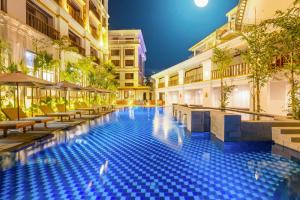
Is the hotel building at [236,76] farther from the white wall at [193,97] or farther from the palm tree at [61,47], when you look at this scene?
the palm tree at [61,47]

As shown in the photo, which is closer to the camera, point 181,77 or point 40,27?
point 40,27

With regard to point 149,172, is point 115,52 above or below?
above

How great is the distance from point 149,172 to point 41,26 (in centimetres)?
1745

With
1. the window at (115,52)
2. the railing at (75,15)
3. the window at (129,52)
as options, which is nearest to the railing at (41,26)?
the railing at (75,15)

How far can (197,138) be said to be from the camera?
10.2 metres

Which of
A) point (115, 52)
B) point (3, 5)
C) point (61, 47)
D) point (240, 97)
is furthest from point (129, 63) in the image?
point (3, 5)

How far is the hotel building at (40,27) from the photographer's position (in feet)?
48.2

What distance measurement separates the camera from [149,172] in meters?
5.82

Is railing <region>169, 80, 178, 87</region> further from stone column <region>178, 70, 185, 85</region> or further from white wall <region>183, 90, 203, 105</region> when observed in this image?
white wall <region>183, 90, 203, 105</region>

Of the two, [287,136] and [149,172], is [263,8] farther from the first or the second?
[149,172]

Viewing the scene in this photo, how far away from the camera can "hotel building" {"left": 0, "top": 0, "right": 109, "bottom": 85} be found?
14.7m

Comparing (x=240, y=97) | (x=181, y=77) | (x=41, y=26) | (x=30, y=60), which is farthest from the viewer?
(x=181, y=77)

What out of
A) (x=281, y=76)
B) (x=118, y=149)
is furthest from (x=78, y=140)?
(x=281, y=76)

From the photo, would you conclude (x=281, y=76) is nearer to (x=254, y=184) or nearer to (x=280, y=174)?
(x=280, y=174)
